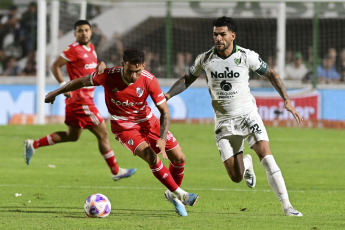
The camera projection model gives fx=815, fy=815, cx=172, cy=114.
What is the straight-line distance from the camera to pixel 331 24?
26.0 metres

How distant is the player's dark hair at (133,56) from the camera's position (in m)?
8.80

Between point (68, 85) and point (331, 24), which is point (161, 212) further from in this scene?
point (331, 24)

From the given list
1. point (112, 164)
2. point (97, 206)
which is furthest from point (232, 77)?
point (112, 164)

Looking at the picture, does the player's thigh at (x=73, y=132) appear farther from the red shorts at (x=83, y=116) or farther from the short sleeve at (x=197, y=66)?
the short sleeve at (x=197, y=66)

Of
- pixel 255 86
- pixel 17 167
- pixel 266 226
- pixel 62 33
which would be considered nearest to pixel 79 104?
pixel 17 167

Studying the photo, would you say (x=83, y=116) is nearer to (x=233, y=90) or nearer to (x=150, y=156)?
(x=150, y=156)

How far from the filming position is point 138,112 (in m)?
9.67

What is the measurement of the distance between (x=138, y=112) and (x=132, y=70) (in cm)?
87

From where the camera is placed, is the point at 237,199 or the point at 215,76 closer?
the point at 215,76

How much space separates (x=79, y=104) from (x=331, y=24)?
14.8 metres

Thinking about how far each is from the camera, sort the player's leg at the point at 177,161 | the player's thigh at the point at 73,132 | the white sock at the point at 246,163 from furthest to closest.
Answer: the player's thigh at the point at 73,132, the white sock at the point at 246,163, the player's leg at the point at 177,161

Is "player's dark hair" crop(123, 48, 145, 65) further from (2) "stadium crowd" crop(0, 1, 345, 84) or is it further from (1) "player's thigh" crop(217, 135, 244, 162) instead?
(2) "stadium crowd" crop(0, 1, 345, 84)

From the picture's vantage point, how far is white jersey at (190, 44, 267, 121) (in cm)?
917

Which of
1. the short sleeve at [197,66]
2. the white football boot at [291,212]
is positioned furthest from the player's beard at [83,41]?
the white football boot at [291,212]
